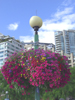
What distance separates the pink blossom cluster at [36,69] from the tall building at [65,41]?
89291 mm

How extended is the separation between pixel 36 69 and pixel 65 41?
302 feet

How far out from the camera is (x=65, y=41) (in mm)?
95000

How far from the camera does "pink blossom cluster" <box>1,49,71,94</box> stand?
5383 mm

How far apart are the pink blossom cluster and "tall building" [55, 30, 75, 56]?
89.3 m

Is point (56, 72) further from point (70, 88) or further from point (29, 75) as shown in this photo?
point (70, 88)

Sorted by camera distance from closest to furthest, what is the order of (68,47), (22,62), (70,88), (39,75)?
(39,75) < (22,62) < (70,88) < (68,47)

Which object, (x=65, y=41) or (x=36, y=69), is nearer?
(x=36, y=69)

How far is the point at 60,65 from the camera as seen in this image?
5938 millimetres

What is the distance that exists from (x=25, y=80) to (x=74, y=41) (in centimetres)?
9343

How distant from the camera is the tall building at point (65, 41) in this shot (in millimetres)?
93562

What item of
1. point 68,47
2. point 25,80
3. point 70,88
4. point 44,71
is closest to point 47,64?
point 44,71

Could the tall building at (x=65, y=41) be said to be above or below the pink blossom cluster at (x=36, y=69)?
above

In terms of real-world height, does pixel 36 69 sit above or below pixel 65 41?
below

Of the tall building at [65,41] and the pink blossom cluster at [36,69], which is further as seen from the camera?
the tall building at [65,41]
